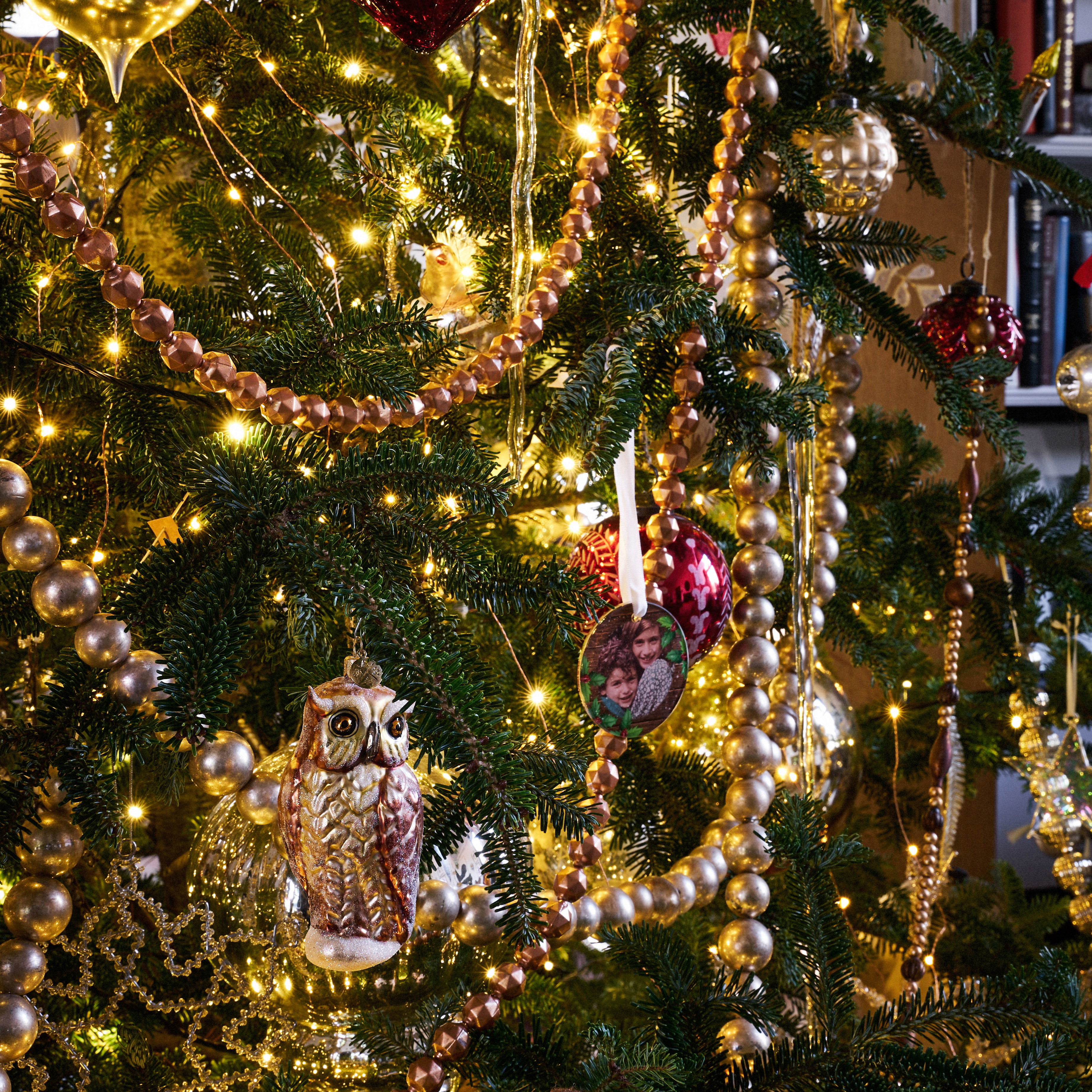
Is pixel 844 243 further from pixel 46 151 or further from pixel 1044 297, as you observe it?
pixel 1044 297

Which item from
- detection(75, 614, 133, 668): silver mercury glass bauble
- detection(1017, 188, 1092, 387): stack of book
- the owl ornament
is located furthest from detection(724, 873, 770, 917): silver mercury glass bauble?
detection(1017, 188, 1092, 387): stack of book

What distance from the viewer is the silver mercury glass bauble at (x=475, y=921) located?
19.6 inches

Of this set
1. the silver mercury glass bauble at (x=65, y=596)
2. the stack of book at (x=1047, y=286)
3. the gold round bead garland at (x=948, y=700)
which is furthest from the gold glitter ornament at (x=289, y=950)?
the stack of book at (x=1047, y=286)

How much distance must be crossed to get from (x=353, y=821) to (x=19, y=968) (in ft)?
0.57

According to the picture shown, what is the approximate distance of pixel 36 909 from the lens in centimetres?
46

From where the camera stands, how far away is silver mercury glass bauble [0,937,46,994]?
0.45 m

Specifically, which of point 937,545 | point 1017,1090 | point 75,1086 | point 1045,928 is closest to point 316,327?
point 75,1086

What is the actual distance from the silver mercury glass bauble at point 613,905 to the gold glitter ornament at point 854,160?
1.42 ft

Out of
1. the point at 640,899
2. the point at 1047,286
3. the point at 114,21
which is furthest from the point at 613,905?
the point at 1047,286

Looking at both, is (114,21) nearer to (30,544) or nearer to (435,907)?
(30,544)

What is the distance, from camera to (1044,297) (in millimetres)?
1588

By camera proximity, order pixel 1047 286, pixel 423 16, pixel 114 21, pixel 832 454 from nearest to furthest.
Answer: pixel 114 21, pixel 423 16, pixel 832 454, pixel 1047 286

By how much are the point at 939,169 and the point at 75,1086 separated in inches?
59.5

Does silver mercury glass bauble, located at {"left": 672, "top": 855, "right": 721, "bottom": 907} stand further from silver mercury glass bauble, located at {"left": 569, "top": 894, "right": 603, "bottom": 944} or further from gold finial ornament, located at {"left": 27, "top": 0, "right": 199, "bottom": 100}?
gold finial ornament, located at {"left": 27, "top": 0, "right": 199, "bottom": 100}
